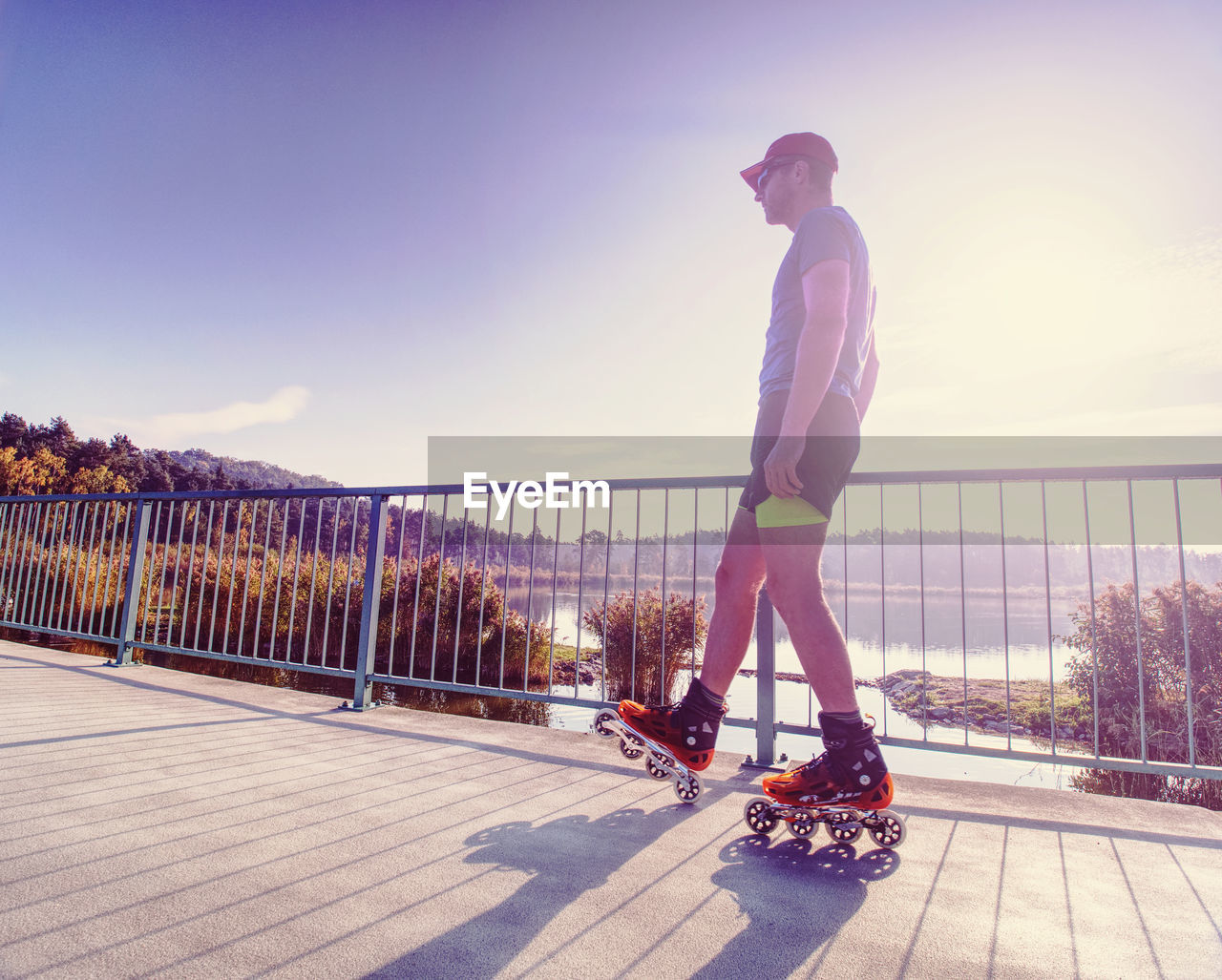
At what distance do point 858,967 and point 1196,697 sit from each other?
326 inches

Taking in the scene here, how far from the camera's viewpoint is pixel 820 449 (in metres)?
1.73

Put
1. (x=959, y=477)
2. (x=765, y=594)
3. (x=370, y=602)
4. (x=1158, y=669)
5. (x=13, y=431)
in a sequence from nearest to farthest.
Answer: (x=959, y=477) < (x=765, y=594) < (x=370, y=602) < (x=1158, y=669) < (x=13, y=431)

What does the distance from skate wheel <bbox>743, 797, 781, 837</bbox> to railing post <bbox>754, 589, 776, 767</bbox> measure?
0.71m

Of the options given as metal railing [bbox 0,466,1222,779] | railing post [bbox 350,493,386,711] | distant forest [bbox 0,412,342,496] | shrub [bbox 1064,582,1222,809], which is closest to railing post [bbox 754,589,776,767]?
metal railing [bbox 0,466,1222,779]

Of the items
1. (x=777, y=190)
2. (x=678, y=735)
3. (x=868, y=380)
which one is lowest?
(x=678, y=735)

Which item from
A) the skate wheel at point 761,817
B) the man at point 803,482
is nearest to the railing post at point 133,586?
the man at point 803,482

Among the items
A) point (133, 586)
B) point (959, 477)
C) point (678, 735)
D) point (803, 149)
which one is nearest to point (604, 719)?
point (678, 735)

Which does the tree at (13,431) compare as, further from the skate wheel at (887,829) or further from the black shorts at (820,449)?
the skate wheel at (887,829)

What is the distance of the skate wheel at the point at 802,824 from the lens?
5.50 feet

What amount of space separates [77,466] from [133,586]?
168ft

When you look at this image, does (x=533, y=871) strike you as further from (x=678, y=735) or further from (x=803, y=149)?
(x=803, y=149)

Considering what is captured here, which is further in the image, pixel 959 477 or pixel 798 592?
pixel 959 477

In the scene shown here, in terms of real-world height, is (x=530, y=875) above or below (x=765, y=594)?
below

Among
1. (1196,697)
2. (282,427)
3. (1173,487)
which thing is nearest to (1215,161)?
(1196,697)
